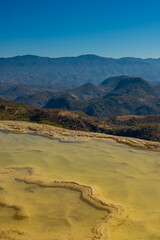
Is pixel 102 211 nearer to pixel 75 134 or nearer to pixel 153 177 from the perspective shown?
pixel 153 177

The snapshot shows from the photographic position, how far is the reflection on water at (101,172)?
747 cm

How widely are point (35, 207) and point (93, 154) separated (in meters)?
7.10

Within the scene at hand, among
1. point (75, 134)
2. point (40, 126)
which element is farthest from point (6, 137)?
point (75, 134)

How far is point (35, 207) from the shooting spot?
8250 millimetres

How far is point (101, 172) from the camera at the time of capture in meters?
11.9

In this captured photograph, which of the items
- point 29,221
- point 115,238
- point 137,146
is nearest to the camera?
point 115,238

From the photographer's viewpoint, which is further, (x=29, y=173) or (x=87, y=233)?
(x=29, y=173)

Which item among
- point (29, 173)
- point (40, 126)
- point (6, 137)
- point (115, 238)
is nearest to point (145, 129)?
point (40, 126)

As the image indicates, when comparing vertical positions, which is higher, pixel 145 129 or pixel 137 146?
pixel 137 146

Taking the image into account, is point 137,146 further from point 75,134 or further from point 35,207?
point 35,207

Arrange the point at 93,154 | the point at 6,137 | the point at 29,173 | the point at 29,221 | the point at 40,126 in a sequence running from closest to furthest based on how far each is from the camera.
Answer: the point at 29,221
the point at 29,173
the point at 93,154
the point at 6,137
the point at 40,126

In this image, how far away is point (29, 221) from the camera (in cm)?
743

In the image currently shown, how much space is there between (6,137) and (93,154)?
780 cm

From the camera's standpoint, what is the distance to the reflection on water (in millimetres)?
7473
